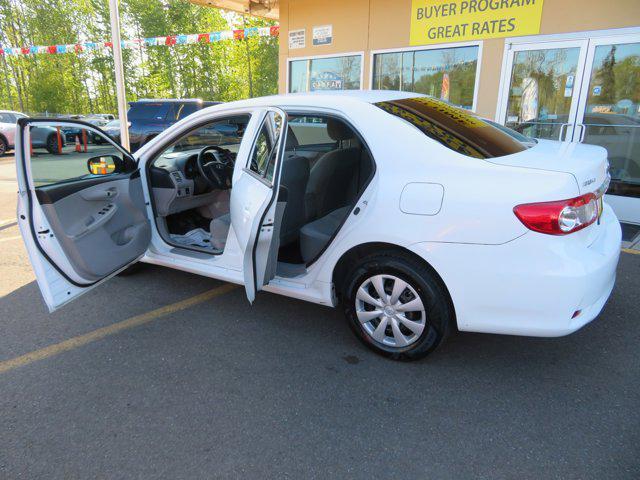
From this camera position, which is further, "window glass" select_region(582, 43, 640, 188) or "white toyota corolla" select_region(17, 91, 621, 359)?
"window glass" select_region(582, 43, 640, 188)

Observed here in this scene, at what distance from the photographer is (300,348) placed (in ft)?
9.96

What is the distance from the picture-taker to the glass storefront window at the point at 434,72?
7309 mm

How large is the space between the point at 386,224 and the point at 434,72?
19.9 ft

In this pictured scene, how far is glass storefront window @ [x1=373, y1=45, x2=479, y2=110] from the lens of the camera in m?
7.31

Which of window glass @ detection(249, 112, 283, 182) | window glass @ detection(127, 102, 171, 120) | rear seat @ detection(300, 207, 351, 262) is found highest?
window glass @ detection(127, 102, 171, 120)

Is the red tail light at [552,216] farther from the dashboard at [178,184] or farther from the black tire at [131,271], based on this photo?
the black tire at [131,271]

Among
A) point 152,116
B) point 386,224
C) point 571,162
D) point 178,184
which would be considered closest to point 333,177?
point 386,224

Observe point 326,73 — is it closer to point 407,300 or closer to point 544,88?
point 544,88

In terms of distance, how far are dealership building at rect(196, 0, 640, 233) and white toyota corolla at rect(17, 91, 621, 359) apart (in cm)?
393

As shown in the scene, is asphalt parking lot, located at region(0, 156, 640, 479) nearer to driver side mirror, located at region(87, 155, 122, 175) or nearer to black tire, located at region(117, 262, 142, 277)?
black tire, located at region(117, 262, 142, 277)

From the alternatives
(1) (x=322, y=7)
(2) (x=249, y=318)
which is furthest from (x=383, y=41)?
(2) (x=249, y=318)

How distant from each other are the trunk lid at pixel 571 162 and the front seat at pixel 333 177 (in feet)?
4.61

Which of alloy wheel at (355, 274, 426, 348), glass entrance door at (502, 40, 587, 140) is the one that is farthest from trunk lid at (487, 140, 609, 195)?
glass entrance door at (502, 40, 587, 140)

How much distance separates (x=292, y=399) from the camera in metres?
2.50
